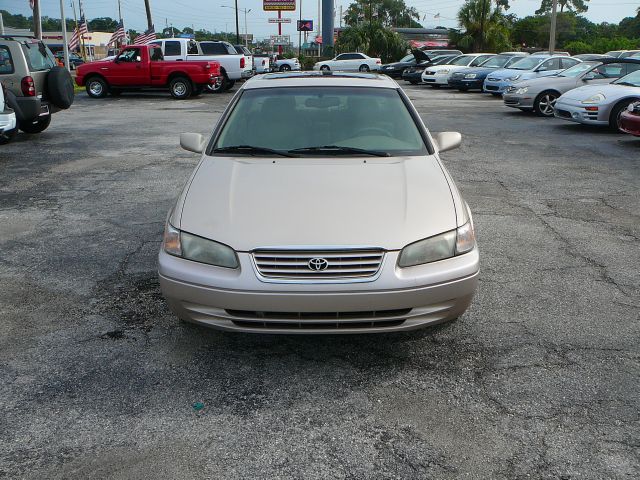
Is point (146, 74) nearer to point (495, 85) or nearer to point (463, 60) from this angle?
point (495, 85)

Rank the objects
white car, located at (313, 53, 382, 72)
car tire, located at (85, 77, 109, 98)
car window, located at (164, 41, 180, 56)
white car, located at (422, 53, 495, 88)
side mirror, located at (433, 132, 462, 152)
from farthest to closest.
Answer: white car, located at (313, 53, 382, 72), white car, located at (422, 53, 495, 88), car window, located at (164, 41, 180, 56), car tire, located at (85, 77, 109, 98), side mirror, located at (433, 132, 462, 152)

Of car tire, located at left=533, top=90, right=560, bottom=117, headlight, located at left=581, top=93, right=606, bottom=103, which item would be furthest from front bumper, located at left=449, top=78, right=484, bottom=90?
headlight, located at left=581, top=93, right=606, bottom=103

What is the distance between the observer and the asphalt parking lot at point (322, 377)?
9.32 feet

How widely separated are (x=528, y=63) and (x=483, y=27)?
30.5 meters

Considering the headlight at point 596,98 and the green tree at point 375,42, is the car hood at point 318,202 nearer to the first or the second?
the headlight at point 596,98

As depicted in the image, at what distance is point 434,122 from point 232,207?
12.6 metres

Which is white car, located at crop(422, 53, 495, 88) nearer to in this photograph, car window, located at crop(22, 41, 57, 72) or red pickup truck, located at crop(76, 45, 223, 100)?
red pickup truck, located at crop(76, 45, 223, 100)

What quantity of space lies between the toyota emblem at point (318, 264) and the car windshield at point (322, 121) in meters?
1.31

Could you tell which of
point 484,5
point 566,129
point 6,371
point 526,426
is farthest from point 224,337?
point 484,5

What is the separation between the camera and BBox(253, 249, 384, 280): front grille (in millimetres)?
3346

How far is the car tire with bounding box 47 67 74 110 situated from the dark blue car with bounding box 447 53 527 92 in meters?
17.4

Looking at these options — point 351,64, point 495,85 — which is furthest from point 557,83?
point 351,64

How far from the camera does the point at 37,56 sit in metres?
12.6

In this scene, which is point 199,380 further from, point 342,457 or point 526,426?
point 526,426
